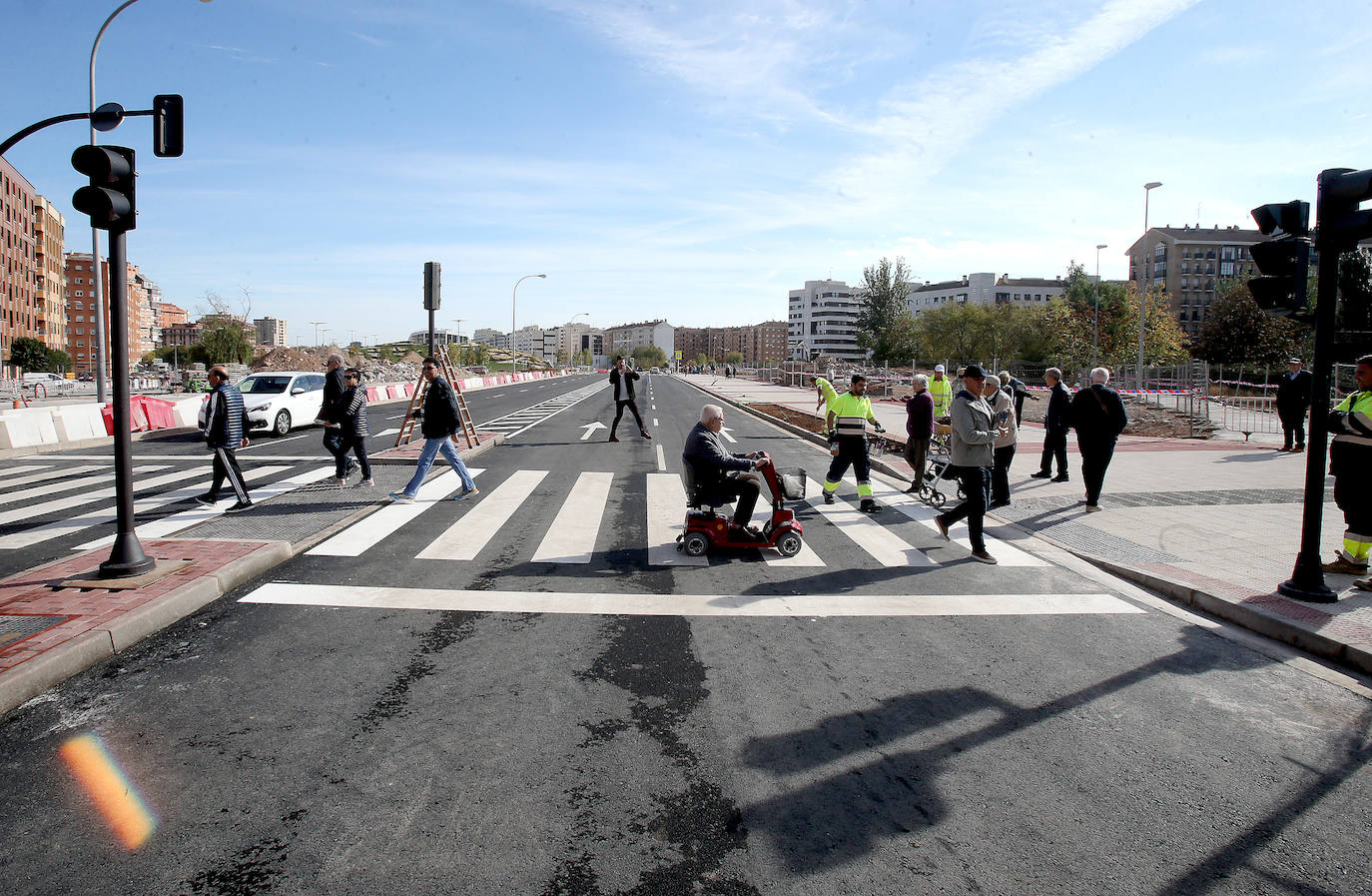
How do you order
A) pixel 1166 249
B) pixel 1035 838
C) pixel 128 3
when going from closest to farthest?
pixel 1035 838 < pixel 128 3 < pixel 1166 249

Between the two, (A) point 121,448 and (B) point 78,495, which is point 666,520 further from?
(B) point 78,495

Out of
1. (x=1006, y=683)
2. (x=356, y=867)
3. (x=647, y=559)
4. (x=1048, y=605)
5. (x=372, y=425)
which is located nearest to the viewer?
(x=356, y=867)

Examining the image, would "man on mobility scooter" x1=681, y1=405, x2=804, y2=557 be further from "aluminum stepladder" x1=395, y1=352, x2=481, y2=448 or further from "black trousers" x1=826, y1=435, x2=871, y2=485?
"aluminum stepladder" x1=395, y1=352, x2=481, y2=448

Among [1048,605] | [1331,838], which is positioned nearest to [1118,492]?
[1048,605]

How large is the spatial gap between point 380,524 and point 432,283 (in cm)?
611

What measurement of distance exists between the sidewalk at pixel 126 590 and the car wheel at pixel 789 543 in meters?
4.56

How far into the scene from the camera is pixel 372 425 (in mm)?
20312

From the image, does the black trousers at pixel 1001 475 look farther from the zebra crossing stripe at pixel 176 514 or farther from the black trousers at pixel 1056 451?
the zebra crossing stripe at pixel 176 514

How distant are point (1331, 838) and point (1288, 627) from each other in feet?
8.96

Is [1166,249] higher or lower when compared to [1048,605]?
higher

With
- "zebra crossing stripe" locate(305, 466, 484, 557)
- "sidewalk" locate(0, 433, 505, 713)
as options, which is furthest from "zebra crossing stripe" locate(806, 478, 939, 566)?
"sidewalk" locate(0, 433, 505, 713)

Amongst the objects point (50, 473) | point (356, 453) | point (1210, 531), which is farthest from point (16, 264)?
point (1210, 531)

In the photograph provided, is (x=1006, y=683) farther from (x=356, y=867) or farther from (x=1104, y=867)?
(x=356, y=867)

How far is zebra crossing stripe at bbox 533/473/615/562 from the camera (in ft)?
23.7
